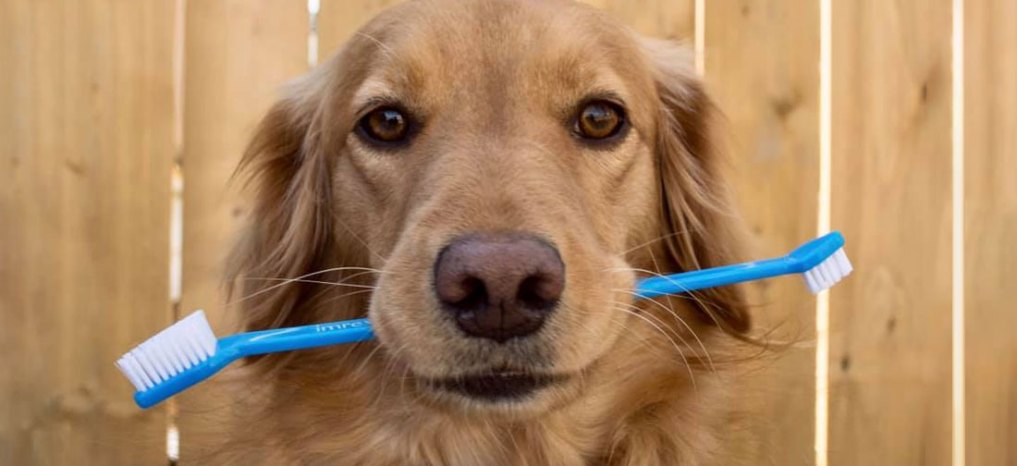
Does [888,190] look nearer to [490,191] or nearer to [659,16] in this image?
[659,16]

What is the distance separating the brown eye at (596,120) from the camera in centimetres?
231

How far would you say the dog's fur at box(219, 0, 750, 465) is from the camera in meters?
1.96

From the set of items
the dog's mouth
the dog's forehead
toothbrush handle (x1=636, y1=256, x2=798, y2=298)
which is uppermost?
the dog's forehead

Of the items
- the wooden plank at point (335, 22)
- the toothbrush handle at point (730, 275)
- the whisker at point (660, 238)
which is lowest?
the toothbrush handle at point (730, 275)

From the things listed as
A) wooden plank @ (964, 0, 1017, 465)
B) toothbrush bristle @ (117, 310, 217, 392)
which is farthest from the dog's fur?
wooden plank @ (964, 0, 1017, 465)

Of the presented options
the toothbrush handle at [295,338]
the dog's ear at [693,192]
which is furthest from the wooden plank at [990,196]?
the toothbrush handle at [295,338]

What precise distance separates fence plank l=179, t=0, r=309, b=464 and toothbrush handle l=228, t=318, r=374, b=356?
3.93ft

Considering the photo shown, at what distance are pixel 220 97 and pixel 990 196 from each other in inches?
101

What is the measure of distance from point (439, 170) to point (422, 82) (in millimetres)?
267

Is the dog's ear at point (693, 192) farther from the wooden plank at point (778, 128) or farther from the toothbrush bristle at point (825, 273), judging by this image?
the wooden plank at point (778, 128)

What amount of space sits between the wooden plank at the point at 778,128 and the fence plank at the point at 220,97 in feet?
4.57

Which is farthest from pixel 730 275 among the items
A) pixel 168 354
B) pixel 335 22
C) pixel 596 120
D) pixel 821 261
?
pixel 335 22

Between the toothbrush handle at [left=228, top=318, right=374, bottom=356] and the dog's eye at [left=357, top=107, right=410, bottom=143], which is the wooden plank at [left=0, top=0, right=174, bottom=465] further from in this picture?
the toothbrush handle at [left=228, top=318, right=374, bottom=356]

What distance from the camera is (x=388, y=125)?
7.53ft
